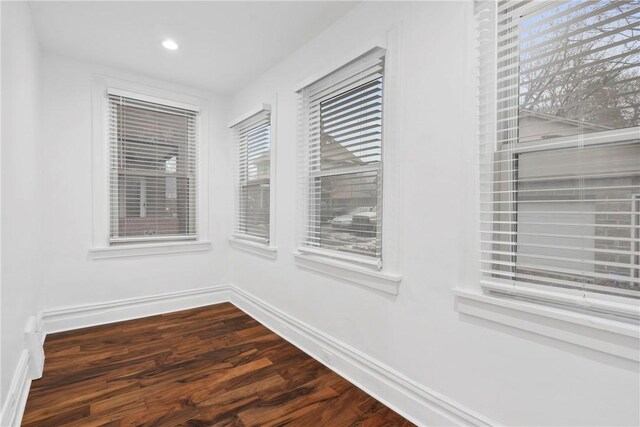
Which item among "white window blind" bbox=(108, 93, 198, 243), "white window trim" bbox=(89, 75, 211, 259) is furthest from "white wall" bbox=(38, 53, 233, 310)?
"white window blind" bbox=(108, 93, 198, 243)

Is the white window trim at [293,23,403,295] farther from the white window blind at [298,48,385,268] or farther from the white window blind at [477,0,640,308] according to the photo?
the white window blind at [477,0,640,308]

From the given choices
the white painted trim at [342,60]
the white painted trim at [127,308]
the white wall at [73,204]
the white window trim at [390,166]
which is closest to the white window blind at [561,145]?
the white window trim at [390,166]

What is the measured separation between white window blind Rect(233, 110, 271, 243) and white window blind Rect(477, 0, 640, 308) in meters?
2.20

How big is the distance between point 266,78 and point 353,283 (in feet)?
7.30

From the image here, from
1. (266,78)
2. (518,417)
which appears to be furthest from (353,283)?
(266,78)

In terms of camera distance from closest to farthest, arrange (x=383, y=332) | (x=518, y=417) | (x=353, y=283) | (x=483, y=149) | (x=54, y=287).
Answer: (x=518, y=417)
(x=483, y=149)
(x=383, y=332)
(x=353, y=283)
(x=54, y=287)

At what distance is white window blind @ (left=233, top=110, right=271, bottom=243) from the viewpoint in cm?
334

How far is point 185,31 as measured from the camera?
256cm

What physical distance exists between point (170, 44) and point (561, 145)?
2.90 m

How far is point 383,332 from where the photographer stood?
203 cm

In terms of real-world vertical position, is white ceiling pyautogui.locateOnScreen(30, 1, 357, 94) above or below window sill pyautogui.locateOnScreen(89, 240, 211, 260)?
above

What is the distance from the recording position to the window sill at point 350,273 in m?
1.96

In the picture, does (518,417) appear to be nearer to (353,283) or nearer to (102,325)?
(353,283)

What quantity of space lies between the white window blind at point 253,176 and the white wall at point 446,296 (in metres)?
1.33
